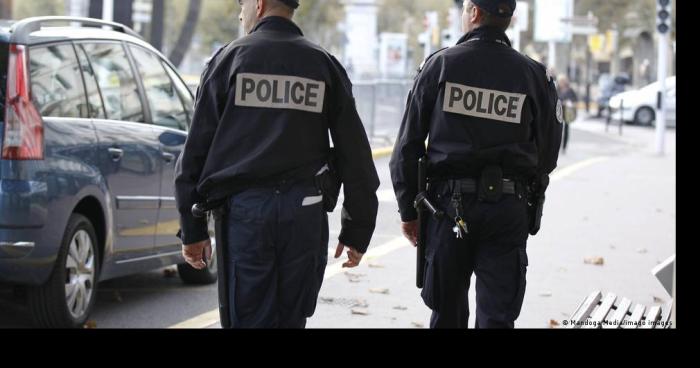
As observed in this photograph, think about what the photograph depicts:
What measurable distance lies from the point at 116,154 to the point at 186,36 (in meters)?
17.6

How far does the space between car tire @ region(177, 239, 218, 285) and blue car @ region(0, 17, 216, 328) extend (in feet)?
1.74

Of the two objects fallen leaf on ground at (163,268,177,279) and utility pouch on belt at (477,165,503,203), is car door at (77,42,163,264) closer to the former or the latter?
fallen leaf on ground at (163,268,177,279)

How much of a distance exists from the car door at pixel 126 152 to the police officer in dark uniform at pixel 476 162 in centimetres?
250

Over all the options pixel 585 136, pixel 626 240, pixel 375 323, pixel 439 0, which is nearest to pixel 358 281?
pixel 375 323

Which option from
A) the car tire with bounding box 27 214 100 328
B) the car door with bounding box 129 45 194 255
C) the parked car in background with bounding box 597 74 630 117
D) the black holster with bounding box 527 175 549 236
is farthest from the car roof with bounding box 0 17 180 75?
the parked car in background with bounding box 597 74 630 117

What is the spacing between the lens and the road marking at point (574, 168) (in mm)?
19750

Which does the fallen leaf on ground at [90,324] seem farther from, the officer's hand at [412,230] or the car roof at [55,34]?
the officer's hand at [412,230]

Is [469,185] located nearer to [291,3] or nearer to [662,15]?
[291,3]

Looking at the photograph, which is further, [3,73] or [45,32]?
[45,32]

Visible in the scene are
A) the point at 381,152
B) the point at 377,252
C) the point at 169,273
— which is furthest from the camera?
the point at 381,152

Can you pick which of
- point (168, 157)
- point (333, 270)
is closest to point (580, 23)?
point (333, 270)

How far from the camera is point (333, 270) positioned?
9.87 metres

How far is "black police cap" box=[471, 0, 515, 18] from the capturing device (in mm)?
5277

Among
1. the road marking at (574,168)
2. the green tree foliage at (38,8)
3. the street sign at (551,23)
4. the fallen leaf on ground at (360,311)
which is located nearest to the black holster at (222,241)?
the fallen leaf on ground at (360,311)
